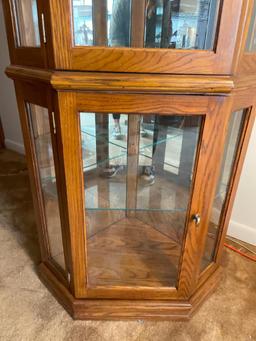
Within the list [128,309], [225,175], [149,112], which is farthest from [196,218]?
[128,309]

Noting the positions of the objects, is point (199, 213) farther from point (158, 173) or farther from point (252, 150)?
point (252, 150)

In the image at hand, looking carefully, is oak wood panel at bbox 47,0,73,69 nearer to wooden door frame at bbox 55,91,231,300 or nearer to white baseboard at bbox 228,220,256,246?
wooden door frame at bbox 55,91,231,300

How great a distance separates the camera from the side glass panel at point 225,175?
3.05 feet

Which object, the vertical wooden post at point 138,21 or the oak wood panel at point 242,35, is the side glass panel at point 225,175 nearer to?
the oak wood panel at point 242,35

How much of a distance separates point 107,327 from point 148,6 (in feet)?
3.81

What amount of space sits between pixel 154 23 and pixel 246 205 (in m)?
1.06

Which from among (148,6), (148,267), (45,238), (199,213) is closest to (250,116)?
(199,213)

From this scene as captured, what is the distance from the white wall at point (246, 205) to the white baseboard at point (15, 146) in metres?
1.99

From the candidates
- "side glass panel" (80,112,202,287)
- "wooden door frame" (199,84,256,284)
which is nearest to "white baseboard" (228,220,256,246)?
"wooden door frame" (199,84,256,284)

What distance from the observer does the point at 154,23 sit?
2.78 feet

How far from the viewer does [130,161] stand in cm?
135

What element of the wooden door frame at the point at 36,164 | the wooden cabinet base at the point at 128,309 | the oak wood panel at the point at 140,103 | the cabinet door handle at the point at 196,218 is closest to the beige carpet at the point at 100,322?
the wooden cabinet base at the point at 128,309

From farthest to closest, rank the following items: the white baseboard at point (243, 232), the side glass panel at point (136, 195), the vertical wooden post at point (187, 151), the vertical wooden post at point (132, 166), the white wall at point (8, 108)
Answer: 1. the white wall at point (8, 108)
2. the white baseboard at point (243, 232)
3. the vertical wooden post at point (132, 166)
4. the side glass panel at point (136, 195)
5. the vertical wooden post at point (187, 151)

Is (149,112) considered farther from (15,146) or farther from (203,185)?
(15,146)
